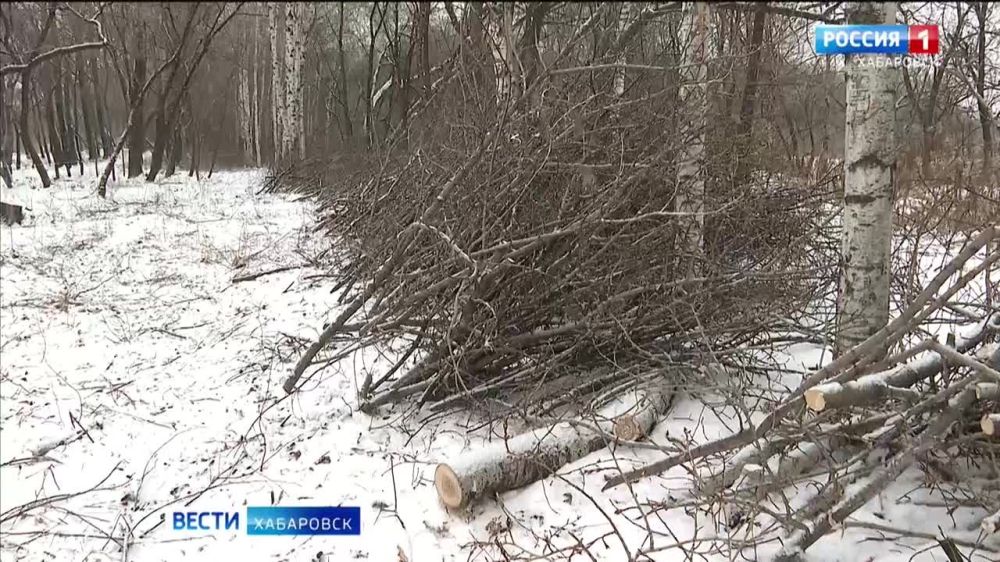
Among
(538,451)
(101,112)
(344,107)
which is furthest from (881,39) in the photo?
(101,112)

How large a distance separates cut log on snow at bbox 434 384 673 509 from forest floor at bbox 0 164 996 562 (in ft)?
0.21

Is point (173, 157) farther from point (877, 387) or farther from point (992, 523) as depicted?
point (992, 523)

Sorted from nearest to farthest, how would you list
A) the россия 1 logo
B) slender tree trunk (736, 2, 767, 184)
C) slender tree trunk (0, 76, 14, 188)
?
the россия 1 logo, slender tree trunk (736, 2, 767, 184), slender tree trunk (0, 76, 14, 188)

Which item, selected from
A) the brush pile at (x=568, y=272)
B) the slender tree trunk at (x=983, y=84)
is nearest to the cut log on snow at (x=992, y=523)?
the brush pile at (x=568, y=272)

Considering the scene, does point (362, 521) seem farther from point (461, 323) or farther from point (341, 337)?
point (341, 337)

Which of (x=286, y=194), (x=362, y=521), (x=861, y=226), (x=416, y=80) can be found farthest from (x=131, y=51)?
(x=861, y=226)

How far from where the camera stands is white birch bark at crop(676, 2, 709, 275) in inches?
135

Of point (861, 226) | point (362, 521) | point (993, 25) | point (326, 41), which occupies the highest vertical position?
point (326, 41)

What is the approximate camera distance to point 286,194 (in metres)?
11.0

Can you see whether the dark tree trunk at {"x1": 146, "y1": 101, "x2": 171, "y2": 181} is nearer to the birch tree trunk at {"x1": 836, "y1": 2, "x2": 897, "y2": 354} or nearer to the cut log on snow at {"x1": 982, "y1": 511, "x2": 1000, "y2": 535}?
the birch tree trunk at {"x1": 836, "y1": 2, "x2": 897, "y2": 354}

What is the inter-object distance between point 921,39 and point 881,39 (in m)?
0.25

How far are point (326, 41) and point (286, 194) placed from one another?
10.00 feet

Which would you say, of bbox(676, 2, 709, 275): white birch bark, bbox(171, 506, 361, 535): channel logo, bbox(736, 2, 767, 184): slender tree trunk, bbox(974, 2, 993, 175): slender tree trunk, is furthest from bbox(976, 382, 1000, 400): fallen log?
bbox(736, 2, 767, 184): slender tree trunk

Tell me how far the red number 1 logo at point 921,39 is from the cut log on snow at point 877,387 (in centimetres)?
107
